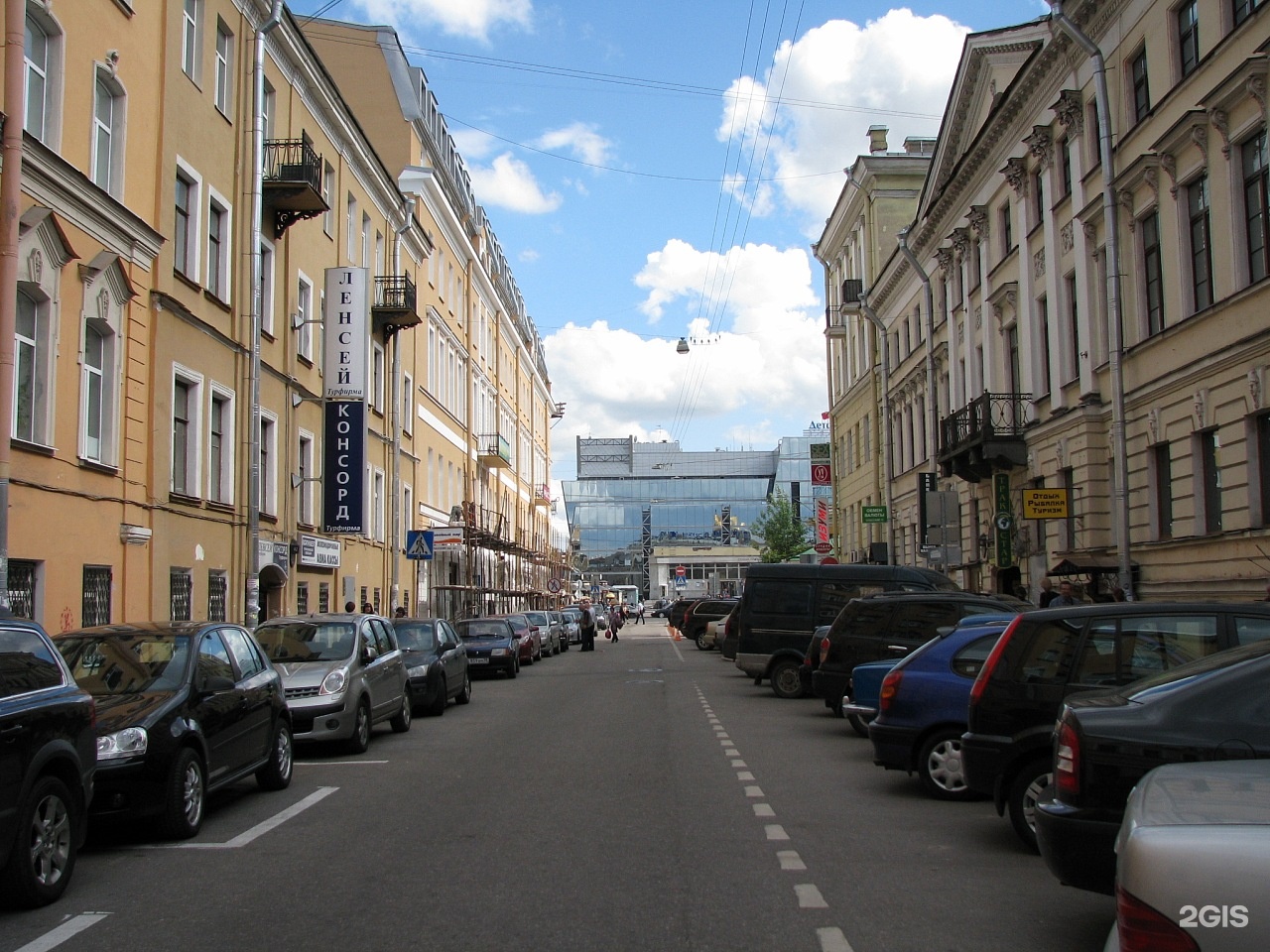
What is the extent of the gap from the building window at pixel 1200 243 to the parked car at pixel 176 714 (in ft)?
55.0

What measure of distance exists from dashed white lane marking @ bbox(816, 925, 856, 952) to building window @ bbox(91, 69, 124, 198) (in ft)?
50.2

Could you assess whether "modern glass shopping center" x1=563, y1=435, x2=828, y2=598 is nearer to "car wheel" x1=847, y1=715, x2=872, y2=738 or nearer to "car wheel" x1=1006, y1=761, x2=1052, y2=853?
"car wheel" x1=847, y1=715, x2=872, y2=738

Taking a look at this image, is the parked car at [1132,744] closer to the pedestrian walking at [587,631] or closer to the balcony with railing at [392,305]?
the balcony with railing at [392,305]

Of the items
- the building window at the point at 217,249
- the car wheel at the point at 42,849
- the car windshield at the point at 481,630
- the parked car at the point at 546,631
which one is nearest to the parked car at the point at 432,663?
the building window at the point at 217,249

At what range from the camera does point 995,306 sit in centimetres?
3316

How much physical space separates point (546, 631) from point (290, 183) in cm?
2192

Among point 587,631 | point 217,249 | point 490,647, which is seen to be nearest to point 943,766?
point 217,249

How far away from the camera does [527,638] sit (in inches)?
1412

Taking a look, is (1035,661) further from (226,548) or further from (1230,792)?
(226,548)

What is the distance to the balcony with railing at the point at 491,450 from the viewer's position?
179 feet

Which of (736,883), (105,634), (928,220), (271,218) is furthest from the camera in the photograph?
(928,220)

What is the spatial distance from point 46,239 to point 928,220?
29.2 metres

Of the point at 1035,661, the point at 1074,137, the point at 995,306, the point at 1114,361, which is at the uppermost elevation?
the point at 1074,137

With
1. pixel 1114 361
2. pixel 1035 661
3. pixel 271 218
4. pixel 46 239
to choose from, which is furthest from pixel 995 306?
pixel 1035 661
